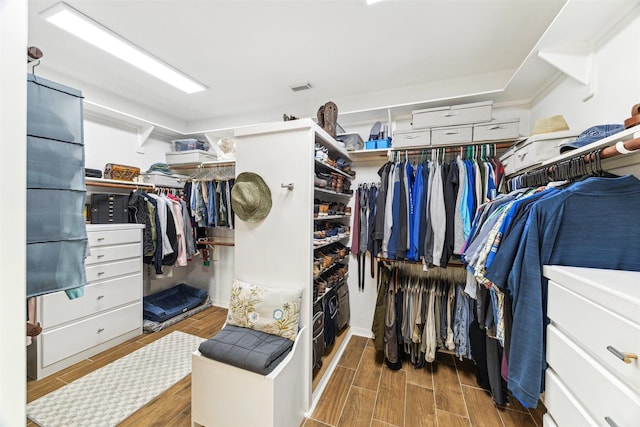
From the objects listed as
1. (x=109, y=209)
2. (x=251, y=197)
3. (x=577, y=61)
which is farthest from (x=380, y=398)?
(x=109, y=209)

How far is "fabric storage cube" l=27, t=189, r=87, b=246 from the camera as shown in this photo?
0.79 metres

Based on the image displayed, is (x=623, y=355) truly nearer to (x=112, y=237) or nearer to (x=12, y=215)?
(x=12, y=215)

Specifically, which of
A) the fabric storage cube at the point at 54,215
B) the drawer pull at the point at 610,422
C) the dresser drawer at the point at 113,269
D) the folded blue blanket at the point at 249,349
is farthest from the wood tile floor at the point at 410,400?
the dresser drawer at the point at 113,269

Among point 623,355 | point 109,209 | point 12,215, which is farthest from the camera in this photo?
point 109,209

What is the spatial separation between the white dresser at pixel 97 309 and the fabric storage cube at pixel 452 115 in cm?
309

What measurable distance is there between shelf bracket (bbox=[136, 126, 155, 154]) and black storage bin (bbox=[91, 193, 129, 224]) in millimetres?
826

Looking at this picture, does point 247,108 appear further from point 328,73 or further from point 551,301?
point 551,301

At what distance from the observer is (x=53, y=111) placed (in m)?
0.83

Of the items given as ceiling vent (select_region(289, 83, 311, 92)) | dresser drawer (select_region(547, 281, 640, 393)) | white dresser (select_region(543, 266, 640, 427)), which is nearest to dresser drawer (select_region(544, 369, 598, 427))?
white dresser (select_region(543, 266, 640, 427))

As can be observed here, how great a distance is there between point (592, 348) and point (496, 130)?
1730 millimetres

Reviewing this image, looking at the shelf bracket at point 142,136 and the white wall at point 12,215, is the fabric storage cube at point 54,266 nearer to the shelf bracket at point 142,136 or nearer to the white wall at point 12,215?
the white wall at point 12,215

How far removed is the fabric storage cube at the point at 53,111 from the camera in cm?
79

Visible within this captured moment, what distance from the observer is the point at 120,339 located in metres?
2.49

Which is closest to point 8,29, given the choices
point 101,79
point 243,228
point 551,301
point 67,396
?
point 243,228
